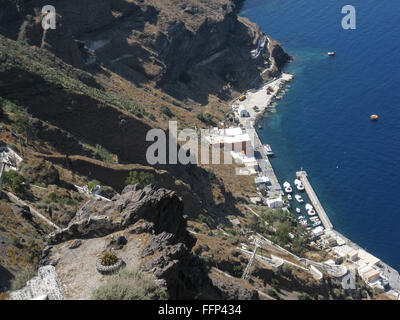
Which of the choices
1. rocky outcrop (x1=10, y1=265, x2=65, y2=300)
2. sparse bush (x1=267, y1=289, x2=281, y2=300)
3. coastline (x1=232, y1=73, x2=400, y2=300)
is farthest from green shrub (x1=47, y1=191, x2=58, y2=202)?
coastline (x1=232, y1=73, x2=400, y2=300)

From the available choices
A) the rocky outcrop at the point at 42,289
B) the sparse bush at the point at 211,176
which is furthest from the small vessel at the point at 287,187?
the rocky outcrop at the point at 42,289

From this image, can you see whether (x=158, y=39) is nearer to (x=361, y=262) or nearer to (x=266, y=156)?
(x=266, y=156)

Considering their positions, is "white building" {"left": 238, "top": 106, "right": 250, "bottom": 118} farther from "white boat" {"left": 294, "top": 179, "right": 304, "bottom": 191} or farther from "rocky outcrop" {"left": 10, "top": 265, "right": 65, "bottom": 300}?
"rocky outcrop" {"left": 10, "top": 265, "right": 65, "bottom": 300}

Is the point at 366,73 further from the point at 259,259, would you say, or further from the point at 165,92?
the point at 259,259

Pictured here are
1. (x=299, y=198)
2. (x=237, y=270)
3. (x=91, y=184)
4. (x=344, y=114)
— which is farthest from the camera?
(x=344, y=114)

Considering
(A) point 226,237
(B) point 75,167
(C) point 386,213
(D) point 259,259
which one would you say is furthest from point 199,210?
(C) point 386,213

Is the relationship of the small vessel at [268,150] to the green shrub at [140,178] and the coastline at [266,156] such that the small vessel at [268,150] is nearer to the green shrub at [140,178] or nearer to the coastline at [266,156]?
the coastline at [266,156]

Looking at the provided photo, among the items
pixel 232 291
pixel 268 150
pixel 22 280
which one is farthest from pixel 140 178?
pixel 268 150
